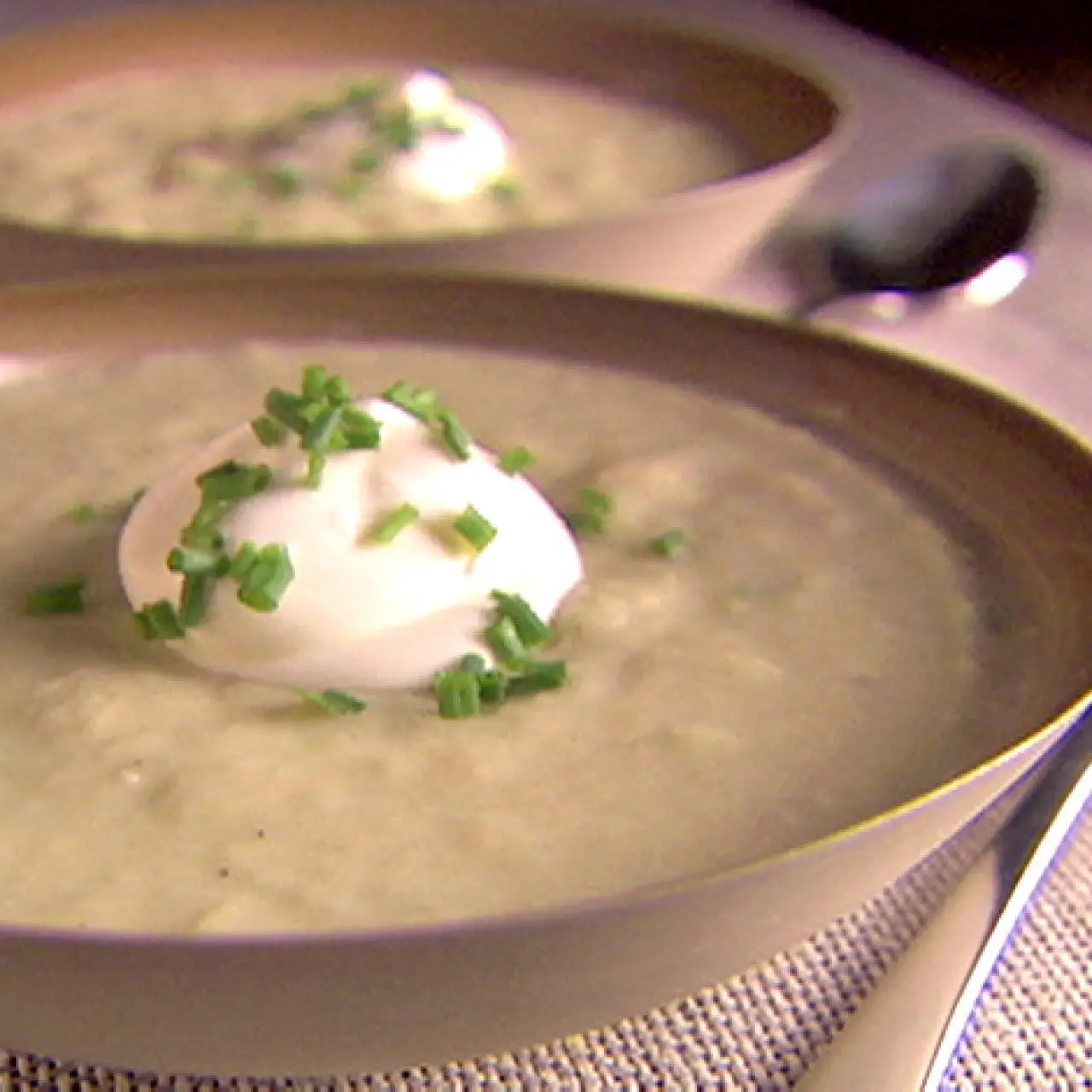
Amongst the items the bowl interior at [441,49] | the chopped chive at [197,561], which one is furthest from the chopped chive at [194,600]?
the bowl interior at [441,49]

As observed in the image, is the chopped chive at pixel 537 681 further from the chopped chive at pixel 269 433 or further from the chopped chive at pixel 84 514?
the chopped chive at pixel 84 514

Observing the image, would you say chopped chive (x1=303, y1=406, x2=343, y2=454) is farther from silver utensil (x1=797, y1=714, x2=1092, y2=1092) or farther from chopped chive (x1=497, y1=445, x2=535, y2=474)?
silver utensil (x1=797, y1=714, x2=1092, y2=1092)

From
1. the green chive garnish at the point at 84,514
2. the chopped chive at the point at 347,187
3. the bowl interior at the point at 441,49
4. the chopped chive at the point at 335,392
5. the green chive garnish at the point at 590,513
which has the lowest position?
the green chive garnish at the point at 590,513

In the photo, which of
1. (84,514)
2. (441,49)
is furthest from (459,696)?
(441,49)

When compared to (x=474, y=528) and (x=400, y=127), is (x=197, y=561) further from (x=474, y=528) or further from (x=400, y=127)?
(x=400, y=127)

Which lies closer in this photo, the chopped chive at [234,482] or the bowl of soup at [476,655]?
the bowl of soup at [476,655]

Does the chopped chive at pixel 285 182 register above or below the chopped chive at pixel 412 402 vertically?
above
